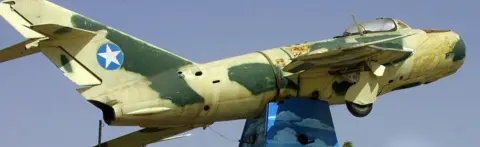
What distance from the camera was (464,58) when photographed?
24.2 meters

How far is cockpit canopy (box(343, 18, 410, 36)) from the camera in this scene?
922 inches

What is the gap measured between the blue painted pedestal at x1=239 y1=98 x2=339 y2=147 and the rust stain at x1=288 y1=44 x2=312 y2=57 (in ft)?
3.86

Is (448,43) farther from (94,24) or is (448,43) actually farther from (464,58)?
(94,24)

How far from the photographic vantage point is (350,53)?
808 inches

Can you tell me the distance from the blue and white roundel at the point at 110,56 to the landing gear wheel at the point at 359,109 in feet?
19.1

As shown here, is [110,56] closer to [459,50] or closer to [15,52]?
[15,52]

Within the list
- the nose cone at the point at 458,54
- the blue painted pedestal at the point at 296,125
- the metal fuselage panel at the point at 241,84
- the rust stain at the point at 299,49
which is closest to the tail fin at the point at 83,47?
the metal fuselage panel at the point at 241,84

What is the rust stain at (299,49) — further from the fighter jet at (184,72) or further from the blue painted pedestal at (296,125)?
the blue painted pedestal at (296,125)

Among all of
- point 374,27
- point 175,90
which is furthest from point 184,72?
point 374,27

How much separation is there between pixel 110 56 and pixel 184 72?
5.92 ft

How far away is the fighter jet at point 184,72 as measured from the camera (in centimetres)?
2008

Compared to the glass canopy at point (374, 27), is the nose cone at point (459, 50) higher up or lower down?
lower down

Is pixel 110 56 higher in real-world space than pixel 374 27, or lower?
lower

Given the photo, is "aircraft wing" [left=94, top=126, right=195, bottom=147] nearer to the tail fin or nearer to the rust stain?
the tail fin
